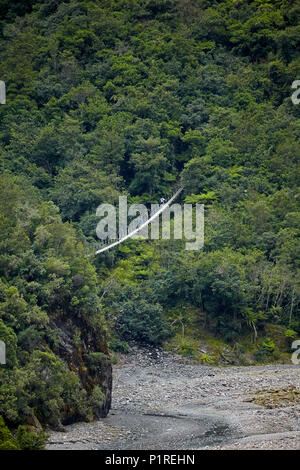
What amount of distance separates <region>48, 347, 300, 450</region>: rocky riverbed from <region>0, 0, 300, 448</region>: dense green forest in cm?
135

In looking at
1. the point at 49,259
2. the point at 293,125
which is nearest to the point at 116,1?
the point at 293,125

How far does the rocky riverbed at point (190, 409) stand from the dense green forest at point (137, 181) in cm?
135

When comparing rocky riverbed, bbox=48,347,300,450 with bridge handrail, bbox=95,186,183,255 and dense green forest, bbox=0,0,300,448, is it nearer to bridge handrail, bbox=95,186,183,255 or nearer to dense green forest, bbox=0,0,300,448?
dense green forest, bbox=0,0,300,448

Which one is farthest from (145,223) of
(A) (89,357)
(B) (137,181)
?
(A) (89,357)

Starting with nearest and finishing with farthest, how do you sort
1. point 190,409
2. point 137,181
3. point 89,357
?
point 89,357, point 190,409, point 137,181

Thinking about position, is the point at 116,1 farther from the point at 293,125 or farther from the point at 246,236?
the point at 246,236

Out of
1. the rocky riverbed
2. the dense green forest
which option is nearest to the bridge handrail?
the dense green forest

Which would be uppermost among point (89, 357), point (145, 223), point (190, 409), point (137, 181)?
point (137, 181)

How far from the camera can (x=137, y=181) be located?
5403 centimetres

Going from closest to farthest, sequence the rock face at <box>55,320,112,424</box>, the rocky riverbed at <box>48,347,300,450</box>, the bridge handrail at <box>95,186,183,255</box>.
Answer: the rocky riverbed at <box>48,347,300,450</box>
the rock face at <box>55,320,112,424</box>
the bridge handrail at <box>95,186,183,255</box>

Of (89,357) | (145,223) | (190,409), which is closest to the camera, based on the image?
(89,357)

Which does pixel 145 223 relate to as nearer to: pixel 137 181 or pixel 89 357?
pixel 137 181

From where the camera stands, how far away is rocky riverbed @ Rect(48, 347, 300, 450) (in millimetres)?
23422

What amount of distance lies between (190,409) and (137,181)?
26009 millimetres
